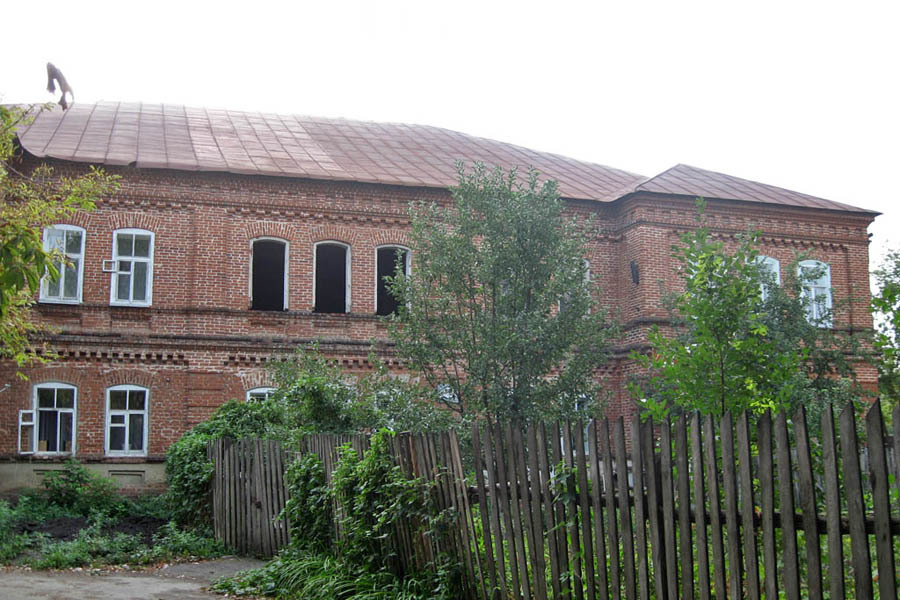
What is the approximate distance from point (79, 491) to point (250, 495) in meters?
7.56

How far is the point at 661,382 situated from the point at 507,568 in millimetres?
1903

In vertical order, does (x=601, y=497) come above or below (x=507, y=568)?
above

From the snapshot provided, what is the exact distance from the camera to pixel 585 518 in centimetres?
572

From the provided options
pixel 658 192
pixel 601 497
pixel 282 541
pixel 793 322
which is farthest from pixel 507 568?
pixel 658 192

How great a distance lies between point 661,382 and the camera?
6.19 meters

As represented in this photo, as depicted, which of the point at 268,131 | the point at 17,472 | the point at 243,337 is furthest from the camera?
the point at 268,131

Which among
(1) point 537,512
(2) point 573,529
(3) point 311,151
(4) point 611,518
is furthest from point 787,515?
(3) point 311,151

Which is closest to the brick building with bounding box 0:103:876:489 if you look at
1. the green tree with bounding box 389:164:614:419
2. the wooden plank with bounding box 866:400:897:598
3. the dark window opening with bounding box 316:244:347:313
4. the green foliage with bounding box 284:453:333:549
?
the dark window opening with bounding box 316:244:347:313

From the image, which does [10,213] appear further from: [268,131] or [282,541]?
[268,131]

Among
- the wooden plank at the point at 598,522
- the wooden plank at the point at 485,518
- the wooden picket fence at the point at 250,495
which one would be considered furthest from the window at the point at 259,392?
the wooden plank at the point at 598,522

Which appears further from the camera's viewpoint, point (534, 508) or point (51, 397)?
point (51, 397)

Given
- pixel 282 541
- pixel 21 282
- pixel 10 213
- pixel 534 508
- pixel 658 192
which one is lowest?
pixel 282 541

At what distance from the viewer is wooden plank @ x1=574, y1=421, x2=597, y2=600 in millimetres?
5672

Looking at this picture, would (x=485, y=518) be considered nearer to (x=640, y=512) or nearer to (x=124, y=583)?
(x=640, y=512)
